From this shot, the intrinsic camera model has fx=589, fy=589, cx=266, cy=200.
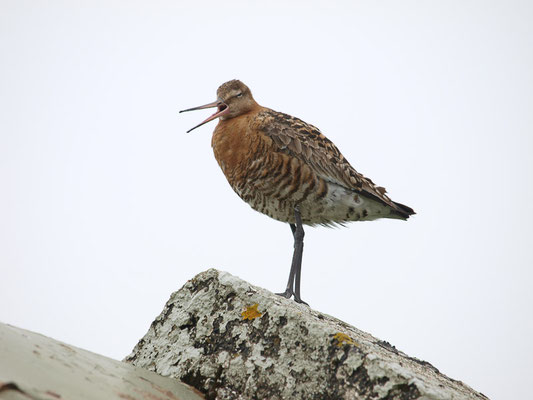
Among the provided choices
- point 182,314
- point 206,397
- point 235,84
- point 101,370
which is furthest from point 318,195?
point 101,370

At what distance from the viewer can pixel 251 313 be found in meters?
3.78

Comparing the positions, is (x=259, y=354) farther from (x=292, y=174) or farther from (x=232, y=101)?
(x=232, y=101)

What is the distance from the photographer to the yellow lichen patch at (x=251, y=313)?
3760mm

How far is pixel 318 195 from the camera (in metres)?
6.99

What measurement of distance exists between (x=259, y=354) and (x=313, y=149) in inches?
152

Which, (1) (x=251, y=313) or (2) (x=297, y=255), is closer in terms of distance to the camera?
(1) (x=251, y=313)

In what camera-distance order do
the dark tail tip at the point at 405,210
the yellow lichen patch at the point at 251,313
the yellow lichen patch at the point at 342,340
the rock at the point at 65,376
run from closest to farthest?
the rock at the point at 65,376
the yellow lichen patch at the point at 342,340
the yellow lichen patch at the point at 251,313
the dark tail tip at the point at 405,210

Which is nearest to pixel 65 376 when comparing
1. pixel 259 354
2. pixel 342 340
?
pixel 259 354

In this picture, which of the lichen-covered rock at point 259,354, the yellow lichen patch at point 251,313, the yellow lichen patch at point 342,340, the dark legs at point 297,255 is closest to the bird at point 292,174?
the dark legs at point 297,255

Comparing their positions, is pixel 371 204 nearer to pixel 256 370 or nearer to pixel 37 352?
pixel 256 370

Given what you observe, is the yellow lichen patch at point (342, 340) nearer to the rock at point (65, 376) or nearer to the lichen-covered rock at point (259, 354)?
the lichen-covered rock at point (259, 354)

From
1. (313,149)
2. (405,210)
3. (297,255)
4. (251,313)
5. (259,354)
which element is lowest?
(259,354)

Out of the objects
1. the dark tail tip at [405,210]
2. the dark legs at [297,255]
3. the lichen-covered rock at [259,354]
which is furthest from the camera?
the dark tail tip at [405,210]

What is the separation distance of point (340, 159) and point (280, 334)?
13.2 feet
